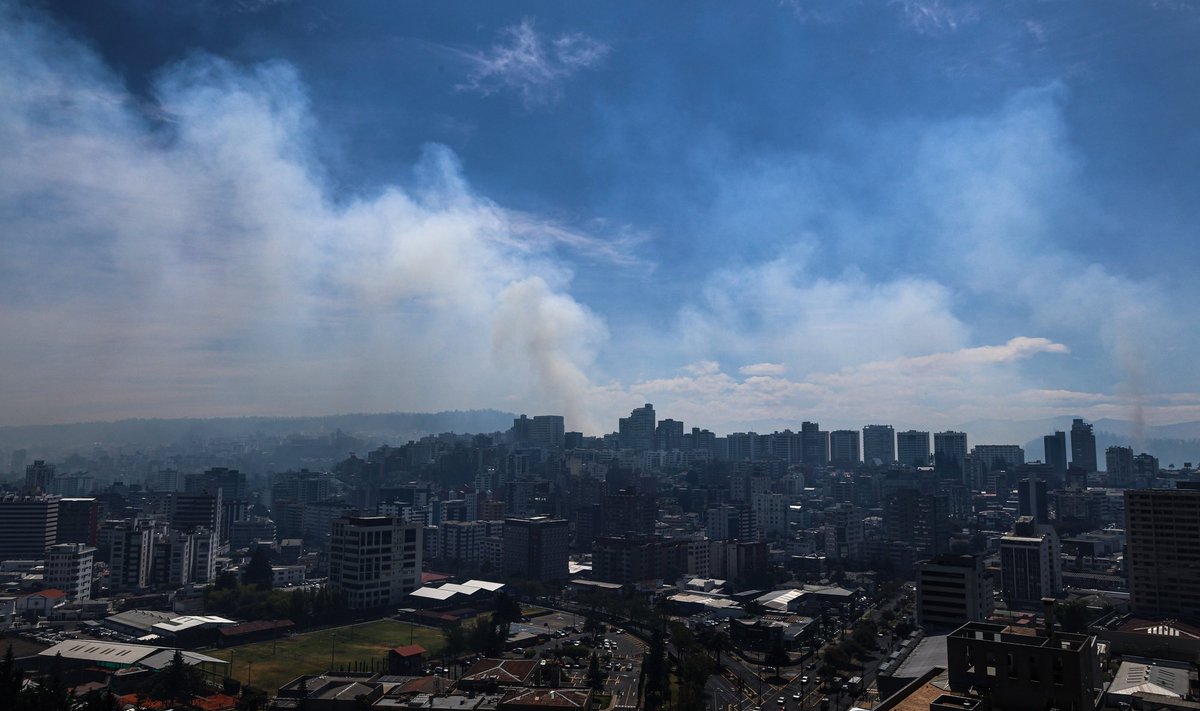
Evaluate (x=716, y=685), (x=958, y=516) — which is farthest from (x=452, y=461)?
(x=716, y=685)

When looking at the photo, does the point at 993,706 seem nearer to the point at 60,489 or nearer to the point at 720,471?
the point at 720,471

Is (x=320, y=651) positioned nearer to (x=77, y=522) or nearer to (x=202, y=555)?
(x=202, y=555)

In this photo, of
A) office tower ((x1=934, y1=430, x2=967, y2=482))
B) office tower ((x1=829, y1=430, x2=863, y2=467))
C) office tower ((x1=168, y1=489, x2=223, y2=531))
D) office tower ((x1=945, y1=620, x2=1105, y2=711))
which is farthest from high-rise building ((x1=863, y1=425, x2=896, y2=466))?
office tower ((x1=945, y1=620, x2=1105, y2=711))

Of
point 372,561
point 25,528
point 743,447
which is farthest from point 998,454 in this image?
point 25,528

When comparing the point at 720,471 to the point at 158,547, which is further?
the point at 720,471

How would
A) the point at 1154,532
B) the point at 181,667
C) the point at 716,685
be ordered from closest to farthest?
the point at 181,667
the point at 716,685
the point at 1154,532

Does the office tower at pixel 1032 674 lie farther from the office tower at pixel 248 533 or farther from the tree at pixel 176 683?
the office tower at pixel 248 533

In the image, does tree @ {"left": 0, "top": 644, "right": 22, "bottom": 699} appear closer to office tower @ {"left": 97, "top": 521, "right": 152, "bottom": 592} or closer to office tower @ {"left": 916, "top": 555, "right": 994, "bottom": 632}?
office tower @ {"left": 916, "top": 555, "right": 994, "bottom": 632}
